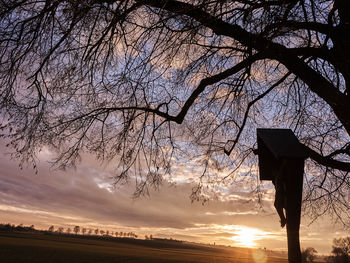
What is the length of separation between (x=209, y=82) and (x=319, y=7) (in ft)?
6.79

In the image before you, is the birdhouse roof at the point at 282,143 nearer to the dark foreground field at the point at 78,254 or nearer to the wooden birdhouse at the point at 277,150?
the wooden birdhouse at the point at 277,150

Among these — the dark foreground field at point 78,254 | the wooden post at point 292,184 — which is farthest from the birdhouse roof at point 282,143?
the dark foreground field at point 78,254

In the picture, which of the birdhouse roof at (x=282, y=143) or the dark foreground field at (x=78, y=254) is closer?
the birdhouse roof at (x=282, y=143)

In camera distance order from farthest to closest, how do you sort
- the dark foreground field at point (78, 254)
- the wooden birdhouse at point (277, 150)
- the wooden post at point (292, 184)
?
the dark foreground field at point (78, 254)
the wooden birdhouse at point (277, 150)
the wooden post at point (292, 184)

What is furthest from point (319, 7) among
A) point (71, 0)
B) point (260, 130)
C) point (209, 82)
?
point (71, 0)

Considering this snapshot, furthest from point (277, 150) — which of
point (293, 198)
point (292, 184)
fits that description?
point (293, 198)

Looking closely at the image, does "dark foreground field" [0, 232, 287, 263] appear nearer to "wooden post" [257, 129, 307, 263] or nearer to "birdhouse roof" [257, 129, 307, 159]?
"birdhouse roof" [257, 129, 307, 159]

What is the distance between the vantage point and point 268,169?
4406mm

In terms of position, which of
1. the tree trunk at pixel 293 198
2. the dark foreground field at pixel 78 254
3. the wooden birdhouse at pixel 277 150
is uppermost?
the wooden birdhouse at pixel 277 150

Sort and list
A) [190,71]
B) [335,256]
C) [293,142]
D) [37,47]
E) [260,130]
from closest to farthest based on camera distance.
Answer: [293,142]
[260,130]
[37,47]
[190,71]
[335,256]

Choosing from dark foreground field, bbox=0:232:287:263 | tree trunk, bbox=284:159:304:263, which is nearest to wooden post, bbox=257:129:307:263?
tree trunk, bbox=284:159:304:263

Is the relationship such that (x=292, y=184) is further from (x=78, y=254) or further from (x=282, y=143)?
(x=78, y=254)

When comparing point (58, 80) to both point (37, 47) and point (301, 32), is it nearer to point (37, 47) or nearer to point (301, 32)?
point (37, 47)

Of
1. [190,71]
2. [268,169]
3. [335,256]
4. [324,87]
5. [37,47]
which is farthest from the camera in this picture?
[335,256]
